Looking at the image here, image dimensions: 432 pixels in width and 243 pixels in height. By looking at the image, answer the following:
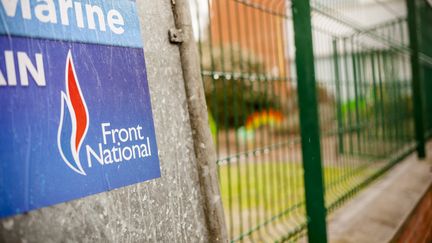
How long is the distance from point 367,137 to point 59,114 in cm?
429

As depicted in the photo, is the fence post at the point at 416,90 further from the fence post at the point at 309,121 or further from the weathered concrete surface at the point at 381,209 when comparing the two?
the fence post at the point at 309,121

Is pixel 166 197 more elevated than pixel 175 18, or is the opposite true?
pixel 175 18

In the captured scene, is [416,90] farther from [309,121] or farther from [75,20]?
[75,20]

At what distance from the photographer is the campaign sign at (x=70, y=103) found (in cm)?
92

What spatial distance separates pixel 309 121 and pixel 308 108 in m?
0.09

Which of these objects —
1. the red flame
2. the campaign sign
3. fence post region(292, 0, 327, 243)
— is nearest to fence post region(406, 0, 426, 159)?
fence post region(292, 0, 327, 243)

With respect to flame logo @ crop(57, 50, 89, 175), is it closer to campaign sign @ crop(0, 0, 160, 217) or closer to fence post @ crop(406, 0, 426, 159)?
campaign sign @ crop(0, 0, 160, 217)

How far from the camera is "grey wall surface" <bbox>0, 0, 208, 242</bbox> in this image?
40.8 inches

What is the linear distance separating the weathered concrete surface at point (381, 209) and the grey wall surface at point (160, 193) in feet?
5.99

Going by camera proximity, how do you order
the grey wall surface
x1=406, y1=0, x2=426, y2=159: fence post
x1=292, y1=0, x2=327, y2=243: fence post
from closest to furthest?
the grey wall surface
x1=292, y1=0, x2=327, y2=243: fence post
x1=406, y1=0, x2=426, y2=159: fence post

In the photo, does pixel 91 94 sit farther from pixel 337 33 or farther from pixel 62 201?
pixel 337 33

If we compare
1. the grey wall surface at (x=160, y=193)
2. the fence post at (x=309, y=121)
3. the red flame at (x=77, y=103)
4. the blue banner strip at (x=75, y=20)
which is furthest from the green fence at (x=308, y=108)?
the red flame at (x=77, y=103)

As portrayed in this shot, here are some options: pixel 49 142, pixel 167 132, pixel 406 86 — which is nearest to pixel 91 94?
pixel 49 142

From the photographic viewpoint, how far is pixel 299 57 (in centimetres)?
245
